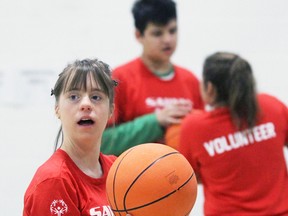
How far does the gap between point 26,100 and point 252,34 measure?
1.44 m

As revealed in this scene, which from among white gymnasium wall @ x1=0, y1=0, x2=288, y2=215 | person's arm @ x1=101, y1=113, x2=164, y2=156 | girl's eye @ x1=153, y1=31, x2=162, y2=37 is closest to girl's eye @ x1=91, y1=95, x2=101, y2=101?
person's arm @ x1=101, y1=113, x2=164, y2=156

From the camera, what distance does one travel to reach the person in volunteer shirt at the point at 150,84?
3.16 metres

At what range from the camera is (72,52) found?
4.09m

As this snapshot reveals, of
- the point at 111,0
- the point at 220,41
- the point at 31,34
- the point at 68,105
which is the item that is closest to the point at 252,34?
the point at 220,41

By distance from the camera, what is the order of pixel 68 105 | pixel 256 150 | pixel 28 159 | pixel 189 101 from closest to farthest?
pixel 68 105
pixel 256 150
pixel 189 101
pixel 28 159

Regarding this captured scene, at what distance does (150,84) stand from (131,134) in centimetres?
30

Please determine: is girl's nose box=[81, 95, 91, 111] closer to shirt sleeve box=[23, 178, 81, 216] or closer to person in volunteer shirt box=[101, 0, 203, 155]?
shirt sleeve box=[23, 178, 81, 216]

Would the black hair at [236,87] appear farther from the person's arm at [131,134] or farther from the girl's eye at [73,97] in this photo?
the girl's eye at [73,97]

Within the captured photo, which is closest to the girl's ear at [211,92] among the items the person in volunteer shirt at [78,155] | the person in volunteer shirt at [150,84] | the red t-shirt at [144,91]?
the person in volunteer shirt at [150,84]

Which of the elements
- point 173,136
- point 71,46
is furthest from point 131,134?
point 71,46

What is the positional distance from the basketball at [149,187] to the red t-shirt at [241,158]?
0.76 meters

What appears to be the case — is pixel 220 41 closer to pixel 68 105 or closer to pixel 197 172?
pixel 197 172

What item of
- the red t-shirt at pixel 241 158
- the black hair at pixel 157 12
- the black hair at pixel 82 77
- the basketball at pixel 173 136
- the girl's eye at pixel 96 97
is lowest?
the red t-shirt at pixel 241 158

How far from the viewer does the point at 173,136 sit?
3066mm
